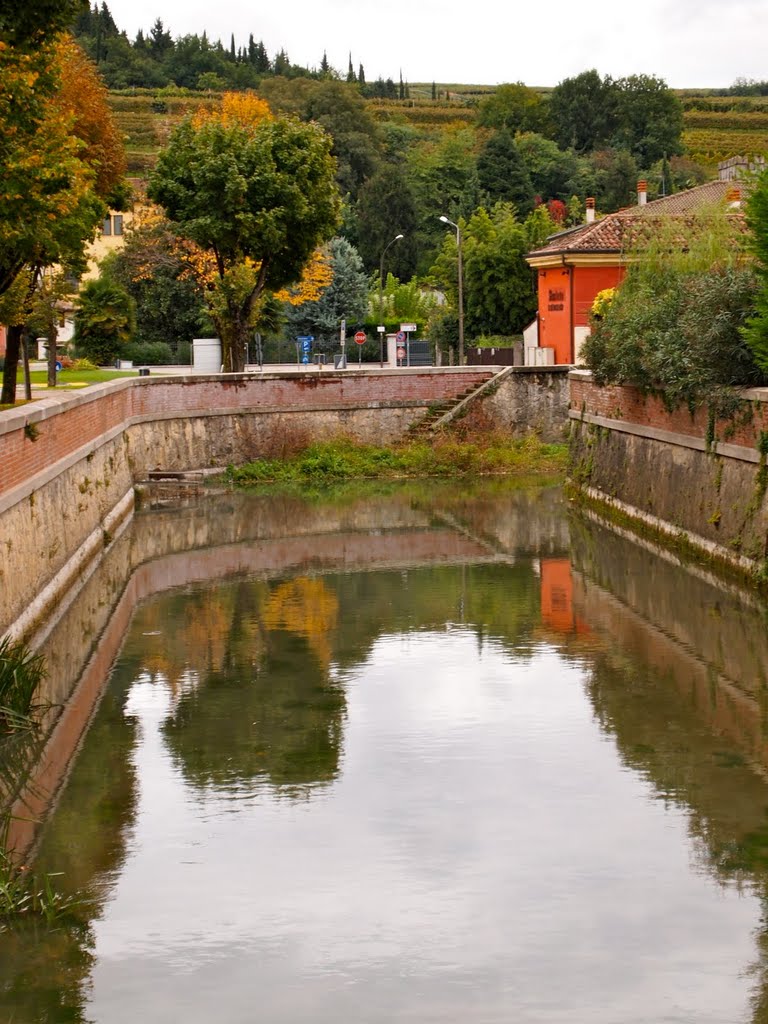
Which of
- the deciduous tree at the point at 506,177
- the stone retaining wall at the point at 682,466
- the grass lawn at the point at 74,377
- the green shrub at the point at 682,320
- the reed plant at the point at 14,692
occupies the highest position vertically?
the deciduous tree at the point at 506,177

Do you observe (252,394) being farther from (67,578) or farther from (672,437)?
(67,578)

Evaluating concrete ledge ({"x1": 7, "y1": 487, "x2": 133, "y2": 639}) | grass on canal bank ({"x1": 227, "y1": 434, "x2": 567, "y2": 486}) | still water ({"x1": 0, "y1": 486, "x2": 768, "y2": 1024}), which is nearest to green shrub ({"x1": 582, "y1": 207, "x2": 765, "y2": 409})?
still water ({"x1": 0, "y1": 486, "x2": 768, "y2": 1024})

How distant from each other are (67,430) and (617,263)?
87.2 ft

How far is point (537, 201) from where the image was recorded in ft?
309

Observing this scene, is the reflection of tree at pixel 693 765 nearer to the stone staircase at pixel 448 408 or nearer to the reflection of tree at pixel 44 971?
the reflection of tree at pixel 44 971

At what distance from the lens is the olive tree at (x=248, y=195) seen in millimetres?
40031

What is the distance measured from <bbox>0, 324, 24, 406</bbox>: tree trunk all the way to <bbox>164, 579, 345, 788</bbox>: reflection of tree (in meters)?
→ 12.2

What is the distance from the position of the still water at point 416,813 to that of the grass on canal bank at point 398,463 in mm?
15674

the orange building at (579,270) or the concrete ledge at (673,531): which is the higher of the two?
the orange building at (579,270)

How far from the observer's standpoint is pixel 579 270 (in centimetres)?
4600

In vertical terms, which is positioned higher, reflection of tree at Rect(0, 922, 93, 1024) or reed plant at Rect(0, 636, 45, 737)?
reed plant at Rect(0, 636, 45, 737)

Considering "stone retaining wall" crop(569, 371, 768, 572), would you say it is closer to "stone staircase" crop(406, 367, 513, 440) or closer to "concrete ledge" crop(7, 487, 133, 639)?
"stone staircase" crop(406, 367, 513, 440)

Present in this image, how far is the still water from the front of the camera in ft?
27.2

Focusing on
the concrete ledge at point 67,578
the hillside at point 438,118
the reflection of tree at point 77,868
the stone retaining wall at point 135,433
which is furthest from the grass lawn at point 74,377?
the hillside at point 438,118
